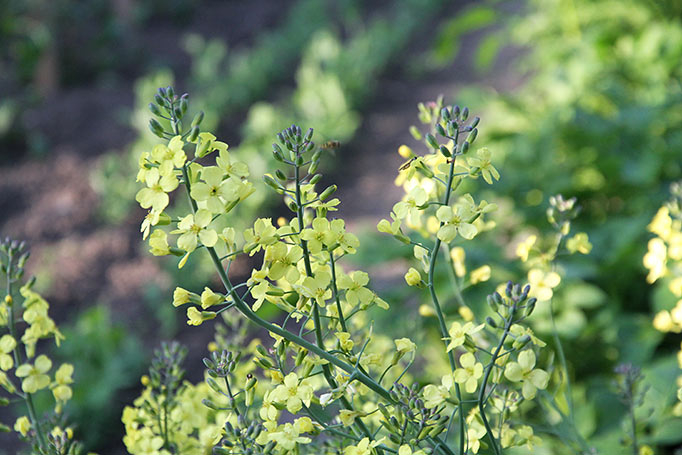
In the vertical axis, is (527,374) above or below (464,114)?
below

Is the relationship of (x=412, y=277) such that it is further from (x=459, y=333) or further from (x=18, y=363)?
(x=18, y=363)

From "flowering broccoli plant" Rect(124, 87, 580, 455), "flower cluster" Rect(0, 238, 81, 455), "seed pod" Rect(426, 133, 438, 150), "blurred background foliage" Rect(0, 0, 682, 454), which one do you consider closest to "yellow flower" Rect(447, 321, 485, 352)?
"flowering broccoli plant" Rect(124, 87, 580, 455)

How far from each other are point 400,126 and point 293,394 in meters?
5.60

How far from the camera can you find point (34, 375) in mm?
1053

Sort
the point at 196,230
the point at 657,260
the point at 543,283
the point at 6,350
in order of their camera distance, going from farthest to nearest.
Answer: the point at 657,260, the point at 543,283, the point at 6,350, the point at 196,230

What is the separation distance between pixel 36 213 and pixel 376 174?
2612mm

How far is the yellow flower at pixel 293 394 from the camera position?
802 mm

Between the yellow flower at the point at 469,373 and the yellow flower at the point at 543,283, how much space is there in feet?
0.84

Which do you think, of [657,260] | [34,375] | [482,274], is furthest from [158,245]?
[657,260]

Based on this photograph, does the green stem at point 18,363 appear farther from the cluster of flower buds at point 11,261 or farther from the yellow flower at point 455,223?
the yellow flower at point 455,223

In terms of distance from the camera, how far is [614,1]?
185 inches

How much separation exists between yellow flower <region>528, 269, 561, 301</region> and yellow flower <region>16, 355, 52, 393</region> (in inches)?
31.5

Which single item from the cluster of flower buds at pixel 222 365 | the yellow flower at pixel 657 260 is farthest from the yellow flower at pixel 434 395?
the yellow flower at pixel 657 260

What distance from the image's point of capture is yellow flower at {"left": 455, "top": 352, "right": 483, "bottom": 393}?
849mm
